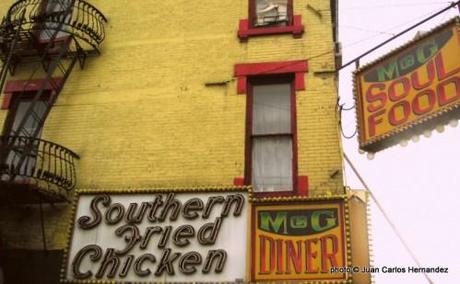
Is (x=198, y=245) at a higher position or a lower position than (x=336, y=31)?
lower

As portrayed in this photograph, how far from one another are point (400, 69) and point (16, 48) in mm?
7692

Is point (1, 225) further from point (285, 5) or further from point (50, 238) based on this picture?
point (285, 5)

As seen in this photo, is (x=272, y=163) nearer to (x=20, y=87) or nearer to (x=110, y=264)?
(x=110, y=264)

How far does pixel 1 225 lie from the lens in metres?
9.86

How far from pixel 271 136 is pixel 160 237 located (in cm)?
270

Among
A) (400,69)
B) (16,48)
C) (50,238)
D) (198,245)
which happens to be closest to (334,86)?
(400,69)

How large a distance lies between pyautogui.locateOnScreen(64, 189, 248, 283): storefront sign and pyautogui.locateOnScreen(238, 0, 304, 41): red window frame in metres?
3.50

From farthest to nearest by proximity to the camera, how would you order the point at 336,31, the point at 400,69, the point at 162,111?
the point at 336,31, the point at 162,111, the point at 400,69

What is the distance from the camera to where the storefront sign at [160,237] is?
8555mm

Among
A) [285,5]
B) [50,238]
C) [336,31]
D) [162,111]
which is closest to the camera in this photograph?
[50,238]

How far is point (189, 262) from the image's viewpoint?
8609 mm

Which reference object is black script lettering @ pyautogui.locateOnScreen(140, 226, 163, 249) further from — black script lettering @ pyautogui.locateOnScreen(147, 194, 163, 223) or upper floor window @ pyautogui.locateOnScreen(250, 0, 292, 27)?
upper floor window @ pyautogui.locateOnScreen(250, 0, 292, 27)

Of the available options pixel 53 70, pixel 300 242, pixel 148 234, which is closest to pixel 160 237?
pixel 148 234

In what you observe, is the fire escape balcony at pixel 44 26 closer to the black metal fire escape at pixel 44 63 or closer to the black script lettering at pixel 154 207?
the black metal fire escape at pixel 44 63
